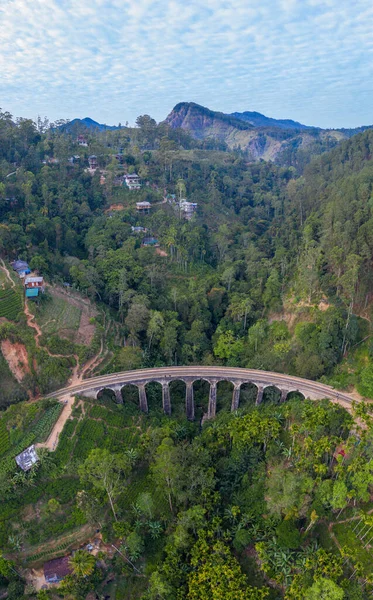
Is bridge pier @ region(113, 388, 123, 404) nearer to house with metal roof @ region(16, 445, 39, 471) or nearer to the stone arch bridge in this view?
the stone arch bridge

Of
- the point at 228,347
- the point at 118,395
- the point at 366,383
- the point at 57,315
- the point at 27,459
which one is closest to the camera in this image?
the point at 27,459

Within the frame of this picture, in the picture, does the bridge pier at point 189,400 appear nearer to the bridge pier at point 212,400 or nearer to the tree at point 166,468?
the bridge pier at point 212,400

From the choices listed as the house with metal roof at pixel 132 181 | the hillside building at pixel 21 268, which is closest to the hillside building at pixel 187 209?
the house with metal roof at pixel 132 181

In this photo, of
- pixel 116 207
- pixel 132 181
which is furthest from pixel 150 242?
pixel 132 181

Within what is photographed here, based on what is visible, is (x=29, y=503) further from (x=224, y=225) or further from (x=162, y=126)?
(x=162, y=126)

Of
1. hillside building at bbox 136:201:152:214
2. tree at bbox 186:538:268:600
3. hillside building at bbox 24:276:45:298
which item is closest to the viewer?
tree at bbox 186:538:268:600

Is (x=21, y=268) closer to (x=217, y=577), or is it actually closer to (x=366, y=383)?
(x=217, y=577)

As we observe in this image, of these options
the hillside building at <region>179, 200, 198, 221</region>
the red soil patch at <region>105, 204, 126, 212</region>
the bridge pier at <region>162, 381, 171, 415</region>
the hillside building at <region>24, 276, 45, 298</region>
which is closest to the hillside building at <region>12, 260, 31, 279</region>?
the hillside building at <region>24, 276, 45, 298</region>
